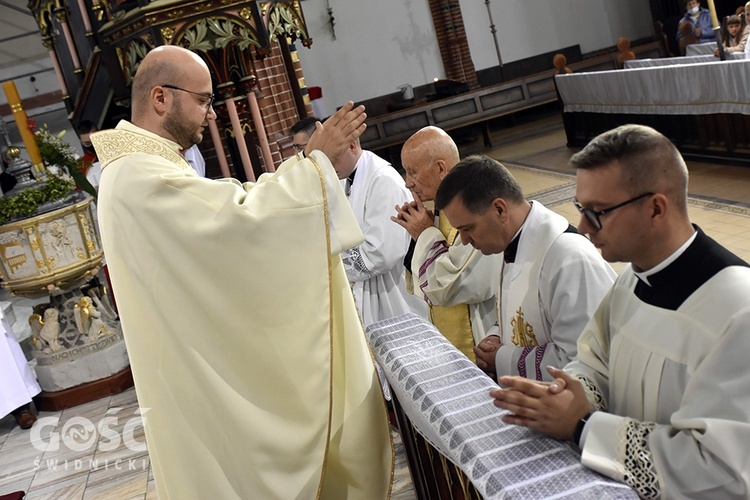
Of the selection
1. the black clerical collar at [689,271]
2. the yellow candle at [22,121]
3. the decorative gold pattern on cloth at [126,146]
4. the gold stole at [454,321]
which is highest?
the yellow candle at [22,121]

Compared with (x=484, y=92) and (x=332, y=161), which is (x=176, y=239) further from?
(x=484, y=92)

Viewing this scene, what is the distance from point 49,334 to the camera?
19.1 ft

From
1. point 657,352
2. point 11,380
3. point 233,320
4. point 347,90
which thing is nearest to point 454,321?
point 233,320

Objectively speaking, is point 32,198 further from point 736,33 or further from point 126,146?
point 736,33

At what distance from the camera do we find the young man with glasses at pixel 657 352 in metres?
1.38

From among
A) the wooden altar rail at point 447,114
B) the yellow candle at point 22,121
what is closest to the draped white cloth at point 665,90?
the wooden altar rail at point 447,114

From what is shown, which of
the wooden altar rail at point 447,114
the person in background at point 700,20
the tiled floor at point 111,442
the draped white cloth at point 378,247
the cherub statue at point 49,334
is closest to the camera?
the draped white cloth at point 378,247

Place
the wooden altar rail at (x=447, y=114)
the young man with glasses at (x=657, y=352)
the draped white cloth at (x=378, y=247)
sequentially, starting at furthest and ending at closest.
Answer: the wooden altar rail at (x=447, y=114)
the draped white cloth at (x=378, y=247)
the young man with glasses at (x=657, y=352)

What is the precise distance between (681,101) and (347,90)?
10.1m

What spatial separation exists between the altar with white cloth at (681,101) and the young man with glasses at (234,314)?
5817mm

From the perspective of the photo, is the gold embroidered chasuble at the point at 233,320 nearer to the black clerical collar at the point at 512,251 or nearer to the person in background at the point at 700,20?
the black clerical collar at the point at 512,251

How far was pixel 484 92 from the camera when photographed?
45.5ft

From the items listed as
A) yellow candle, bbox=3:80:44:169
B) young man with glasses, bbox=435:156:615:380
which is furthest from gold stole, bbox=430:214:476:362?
yellow candle, bbox=3:80:44:169

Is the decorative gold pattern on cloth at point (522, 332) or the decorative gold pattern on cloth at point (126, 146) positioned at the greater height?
the decorative gold pattern on cloth at point (126, 146)
